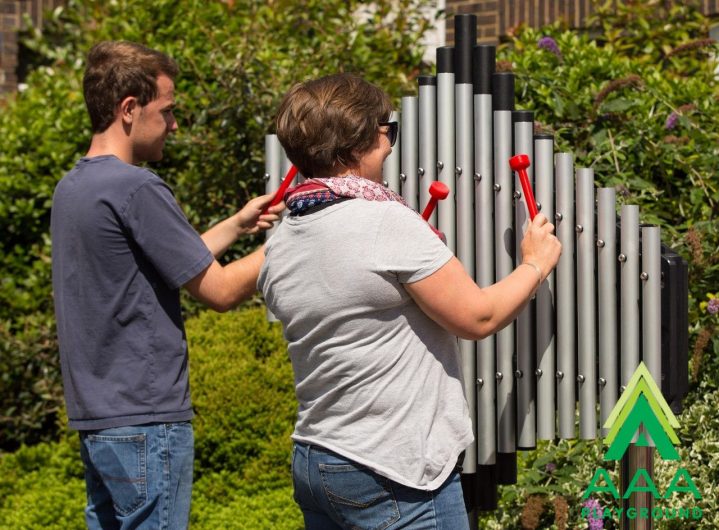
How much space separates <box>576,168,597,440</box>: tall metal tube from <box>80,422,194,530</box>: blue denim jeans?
1.10 m

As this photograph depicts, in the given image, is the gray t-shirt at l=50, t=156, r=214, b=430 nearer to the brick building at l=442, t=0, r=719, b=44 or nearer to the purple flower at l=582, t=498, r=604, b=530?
the purple flower at l=582, t=498, r=604, b=530

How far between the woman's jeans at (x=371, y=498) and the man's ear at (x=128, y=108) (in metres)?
0.98

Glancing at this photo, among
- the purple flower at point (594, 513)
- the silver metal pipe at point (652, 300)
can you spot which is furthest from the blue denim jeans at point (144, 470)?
the purple flower at point (594, 513)

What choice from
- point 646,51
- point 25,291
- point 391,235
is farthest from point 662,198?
point 25,291

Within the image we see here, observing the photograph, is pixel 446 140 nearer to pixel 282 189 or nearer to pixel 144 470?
pixel 282 189

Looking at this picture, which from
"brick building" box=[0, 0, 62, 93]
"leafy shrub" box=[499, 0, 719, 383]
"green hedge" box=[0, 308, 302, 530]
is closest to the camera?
"leafy shrub" box=[499, 0, 719, 383]

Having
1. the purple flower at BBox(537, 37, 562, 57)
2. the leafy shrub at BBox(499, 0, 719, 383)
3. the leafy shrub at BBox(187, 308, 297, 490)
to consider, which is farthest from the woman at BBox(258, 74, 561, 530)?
the purple flower at BBox(537, 37, 562, 57)

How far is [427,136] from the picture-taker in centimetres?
340

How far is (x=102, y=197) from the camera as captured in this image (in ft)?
9.43

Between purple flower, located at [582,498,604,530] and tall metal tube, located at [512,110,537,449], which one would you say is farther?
purple flower, located at [582,498,604,530]

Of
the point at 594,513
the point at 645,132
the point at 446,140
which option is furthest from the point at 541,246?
the point at 645,132

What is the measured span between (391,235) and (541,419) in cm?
100

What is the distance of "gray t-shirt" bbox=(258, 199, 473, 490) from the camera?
2516mm

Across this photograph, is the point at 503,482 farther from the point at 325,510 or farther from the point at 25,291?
the point at 25,291
